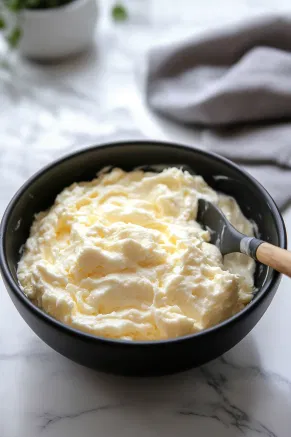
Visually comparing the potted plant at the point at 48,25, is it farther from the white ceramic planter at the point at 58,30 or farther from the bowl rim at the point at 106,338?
the bowl rim at the point at 106,338

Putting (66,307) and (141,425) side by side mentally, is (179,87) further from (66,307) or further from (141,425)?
(141,425)

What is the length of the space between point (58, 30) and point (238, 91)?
2.03 ft

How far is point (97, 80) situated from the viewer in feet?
6.66

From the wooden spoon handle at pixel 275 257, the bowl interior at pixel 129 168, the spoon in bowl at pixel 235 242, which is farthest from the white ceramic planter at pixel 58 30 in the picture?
the wooden spoon handle at pixel 275 257

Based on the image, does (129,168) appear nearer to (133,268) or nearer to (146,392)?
(133,268)

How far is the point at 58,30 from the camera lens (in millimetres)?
1971

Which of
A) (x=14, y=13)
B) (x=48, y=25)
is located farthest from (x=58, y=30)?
(x=14, y=13)

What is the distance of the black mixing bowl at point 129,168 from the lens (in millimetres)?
1047

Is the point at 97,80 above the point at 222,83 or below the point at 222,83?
below

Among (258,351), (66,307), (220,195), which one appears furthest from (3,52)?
(258,351)

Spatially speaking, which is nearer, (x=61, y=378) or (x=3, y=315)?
(x=61, y=378)

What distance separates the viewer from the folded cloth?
172cm

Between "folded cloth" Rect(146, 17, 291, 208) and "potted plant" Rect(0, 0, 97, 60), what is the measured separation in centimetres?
26

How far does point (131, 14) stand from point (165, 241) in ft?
4.19
